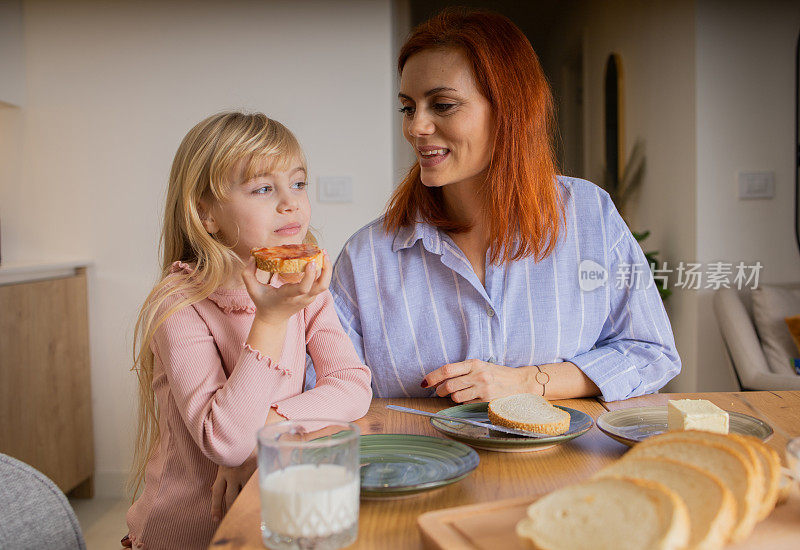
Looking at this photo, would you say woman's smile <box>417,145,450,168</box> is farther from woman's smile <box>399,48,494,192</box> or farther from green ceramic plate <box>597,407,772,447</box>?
green ceramic plate <box>597,407,772,447</box>

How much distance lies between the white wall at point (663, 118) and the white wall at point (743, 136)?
66 millimetres

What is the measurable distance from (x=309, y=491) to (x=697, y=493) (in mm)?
343

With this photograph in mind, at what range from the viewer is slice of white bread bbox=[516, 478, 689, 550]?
555 millimetres

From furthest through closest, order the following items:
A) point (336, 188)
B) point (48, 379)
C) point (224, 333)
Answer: point (336, 188) < point (48, 379) < point (224, 333)

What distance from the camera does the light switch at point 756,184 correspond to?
3.32 meters

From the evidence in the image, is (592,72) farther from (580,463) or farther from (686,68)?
(580,463)

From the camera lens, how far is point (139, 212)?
311cm

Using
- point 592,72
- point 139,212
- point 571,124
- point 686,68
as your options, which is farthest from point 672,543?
point 571,124

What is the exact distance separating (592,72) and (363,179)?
2945 mm

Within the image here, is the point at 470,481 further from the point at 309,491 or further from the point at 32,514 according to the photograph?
the point at 32,514

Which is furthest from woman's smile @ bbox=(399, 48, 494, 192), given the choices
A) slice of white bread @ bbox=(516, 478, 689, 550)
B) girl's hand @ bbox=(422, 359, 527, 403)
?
slice of white bread @ bbox=(516, 478, 689, 550)

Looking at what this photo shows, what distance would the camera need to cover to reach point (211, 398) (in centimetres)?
107

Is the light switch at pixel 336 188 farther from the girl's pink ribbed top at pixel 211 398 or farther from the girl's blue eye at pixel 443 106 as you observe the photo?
the girl's pink ribbed top at pixel 211 398

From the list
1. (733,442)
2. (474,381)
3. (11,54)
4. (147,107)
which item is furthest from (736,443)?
(11,54)
